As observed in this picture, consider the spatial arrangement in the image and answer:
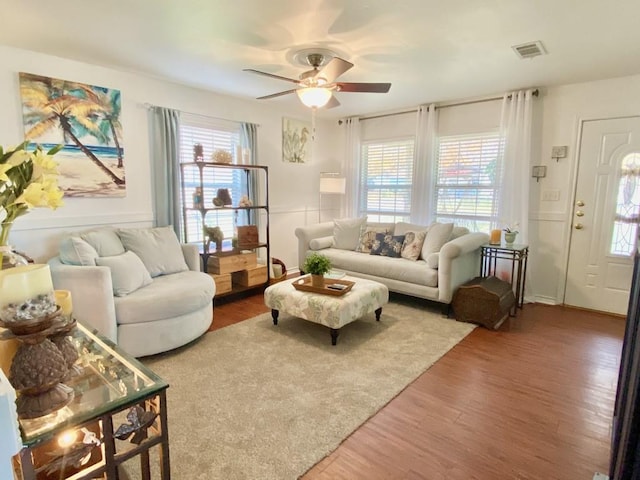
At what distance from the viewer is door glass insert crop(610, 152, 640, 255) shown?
3604mm

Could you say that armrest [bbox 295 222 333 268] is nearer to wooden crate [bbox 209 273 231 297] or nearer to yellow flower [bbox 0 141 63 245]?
wooden crate [bbox 209 273 231 297]

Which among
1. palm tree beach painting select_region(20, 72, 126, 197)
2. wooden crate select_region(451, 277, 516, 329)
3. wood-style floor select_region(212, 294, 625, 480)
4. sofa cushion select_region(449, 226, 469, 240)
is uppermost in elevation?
palm tree beach painting select_region(20, 72, 126, 197)

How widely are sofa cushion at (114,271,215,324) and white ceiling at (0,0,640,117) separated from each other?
6.35 ft

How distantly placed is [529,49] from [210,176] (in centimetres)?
351

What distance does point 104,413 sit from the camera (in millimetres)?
1066

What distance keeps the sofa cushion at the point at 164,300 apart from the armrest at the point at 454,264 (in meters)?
2.26

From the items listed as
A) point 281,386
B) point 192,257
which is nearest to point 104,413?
point 281,386

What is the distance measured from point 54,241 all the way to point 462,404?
3.56 meters

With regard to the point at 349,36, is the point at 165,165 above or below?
below

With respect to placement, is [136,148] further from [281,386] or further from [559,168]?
[559,168]

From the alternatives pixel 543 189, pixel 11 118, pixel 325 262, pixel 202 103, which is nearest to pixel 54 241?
pixel 11 118

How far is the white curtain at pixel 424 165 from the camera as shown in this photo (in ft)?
15.7

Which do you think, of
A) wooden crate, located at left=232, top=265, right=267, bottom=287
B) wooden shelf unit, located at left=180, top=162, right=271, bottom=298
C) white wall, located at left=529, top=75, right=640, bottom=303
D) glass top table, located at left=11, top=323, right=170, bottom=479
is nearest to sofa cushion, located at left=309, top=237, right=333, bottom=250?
wooden shelf unit, located at left=180, top=162, right=271, bottom=298

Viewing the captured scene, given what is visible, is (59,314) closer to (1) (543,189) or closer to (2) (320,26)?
(2) (320,26)
